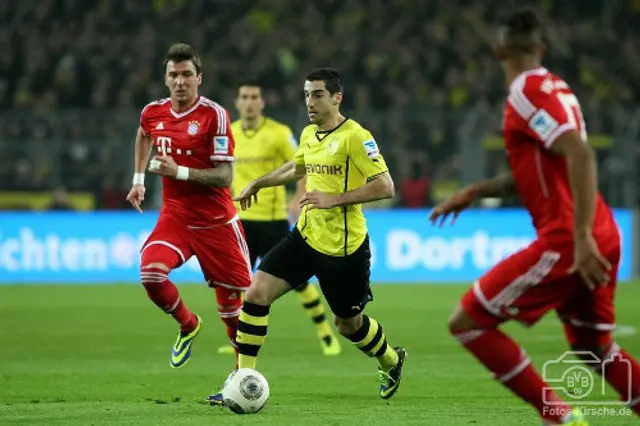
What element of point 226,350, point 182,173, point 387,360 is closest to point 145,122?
point 182,173

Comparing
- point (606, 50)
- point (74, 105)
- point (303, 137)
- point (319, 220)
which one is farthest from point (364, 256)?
point (606, 50)

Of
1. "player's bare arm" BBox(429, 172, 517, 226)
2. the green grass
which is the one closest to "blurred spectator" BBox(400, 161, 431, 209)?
the green grass

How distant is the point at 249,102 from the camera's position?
12.4 metres

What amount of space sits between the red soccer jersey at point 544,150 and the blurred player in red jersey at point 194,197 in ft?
12.1

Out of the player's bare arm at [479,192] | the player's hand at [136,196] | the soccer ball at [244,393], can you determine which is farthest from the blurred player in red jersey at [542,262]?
the player's hand at [136,196]

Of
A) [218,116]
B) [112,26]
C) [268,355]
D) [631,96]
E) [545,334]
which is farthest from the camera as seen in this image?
[112,26]

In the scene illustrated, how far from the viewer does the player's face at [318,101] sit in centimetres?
842

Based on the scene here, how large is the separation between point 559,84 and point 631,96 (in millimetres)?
18154

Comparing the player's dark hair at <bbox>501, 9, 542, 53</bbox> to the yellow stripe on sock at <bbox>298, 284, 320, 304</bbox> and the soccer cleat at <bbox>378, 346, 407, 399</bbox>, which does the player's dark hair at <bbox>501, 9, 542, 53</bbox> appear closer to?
the soccer cleat at <bbox>378, 346, 407, 399</bbox>

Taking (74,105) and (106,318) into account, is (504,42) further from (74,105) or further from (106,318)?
(74,105)

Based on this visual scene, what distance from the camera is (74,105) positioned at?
23125 millimetres

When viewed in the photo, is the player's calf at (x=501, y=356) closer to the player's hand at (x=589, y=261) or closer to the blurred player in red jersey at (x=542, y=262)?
the blurred player in red jersey at (x=542, y=262)

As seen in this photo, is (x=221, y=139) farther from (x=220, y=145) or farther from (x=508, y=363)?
(x=508, y=363)

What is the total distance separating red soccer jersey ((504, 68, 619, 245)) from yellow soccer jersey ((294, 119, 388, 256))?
2597mm
